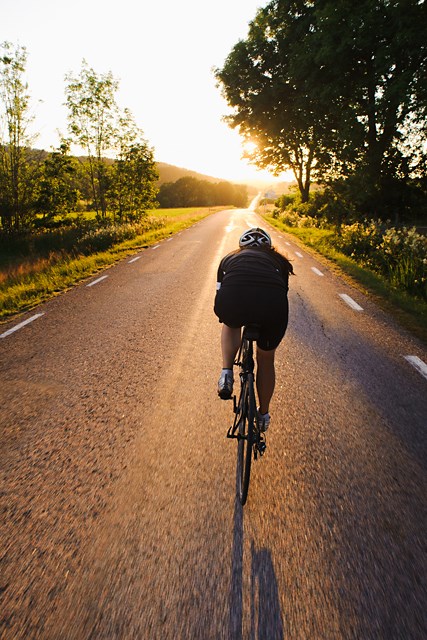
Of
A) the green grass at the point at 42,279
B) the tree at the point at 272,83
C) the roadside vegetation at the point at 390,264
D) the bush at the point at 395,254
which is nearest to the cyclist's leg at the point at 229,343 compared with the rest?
the roadside vegetation at the point at 390,264

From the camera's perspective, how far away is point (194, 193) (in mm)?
108875

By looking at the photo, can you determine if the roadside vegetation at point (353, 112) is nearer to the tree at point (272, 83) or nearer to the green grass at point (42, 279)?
the tree at point (272, 83)

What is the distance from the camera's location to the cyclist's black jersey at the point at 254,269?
233 centimetres

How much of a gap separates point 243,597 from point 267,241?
2346mm

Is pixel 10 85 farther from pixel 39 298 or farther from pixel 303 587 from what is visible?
pixel 303 587

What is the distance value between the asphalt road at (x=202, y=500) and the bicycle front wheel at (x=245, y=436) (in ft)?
0.37

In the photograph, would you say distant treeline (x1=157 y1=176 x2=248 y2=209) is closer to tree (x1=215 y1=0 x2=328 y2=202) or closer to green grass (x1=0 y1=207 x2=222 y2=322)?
tree (x1=215 y1=0 x2=328 y2=202)

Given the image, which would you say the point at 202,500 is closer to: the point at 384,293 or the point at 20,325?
the point at 20,325

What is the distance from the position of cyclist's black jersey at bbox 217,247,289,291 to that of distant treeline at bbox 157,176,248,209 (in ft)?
334

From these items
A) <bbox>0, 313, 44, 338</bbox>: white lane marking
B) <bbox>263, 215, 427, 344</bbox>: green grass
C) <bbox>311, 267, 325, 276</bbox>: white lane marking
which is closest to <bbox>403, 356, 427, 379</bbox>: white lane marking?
<bbox>263, 215, 427, 344</bbox>: green grass

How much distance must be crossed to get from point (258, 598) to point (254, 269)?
1.93m

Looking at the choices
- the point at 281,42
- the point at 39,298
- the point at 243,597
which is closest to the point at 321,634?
the point at 243,597

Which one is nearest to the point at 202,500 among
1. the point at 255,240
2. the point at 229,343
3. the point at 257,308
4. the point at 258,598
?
the point at 258,598

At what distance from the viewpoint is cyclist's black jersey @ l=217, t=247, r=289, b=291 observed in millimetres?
2326
